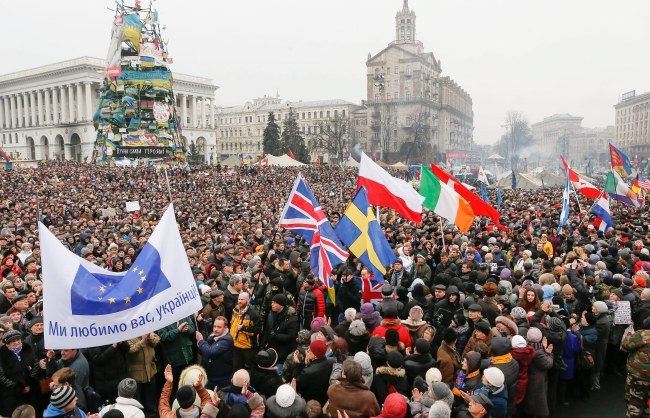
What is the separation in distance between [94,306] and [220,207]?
17120 millimetres

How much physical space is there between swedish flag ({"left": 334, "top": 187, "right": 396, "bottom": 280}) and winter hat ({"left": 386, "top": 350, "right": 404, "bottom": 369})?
2619 millimetres

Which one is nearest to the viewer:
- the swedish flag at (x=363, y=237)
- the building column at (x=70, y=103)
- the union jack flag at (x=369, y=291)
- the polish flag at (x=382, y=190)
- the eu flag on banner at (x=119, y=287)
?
the eu flag on banner at (x=119, y=287)

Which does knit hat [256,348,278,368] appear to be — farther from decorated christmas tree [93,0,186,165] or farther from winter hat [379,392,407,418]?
decorated christmas tree [93,0,186,165]

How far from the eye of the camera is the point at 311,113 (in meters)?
108

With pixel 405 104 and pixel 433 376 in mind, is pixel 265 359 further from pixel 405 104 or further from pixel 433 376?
pixel 405 104

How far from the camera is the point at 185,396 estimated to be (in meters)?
3.97

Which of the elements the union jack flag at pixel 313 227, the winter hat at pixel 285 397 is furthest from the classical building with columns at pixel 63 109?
the winter hat at pixel 285 397

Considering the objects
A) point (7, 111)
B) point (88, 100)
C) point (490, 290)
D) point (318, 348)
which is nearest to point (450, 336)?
point (318, 348)

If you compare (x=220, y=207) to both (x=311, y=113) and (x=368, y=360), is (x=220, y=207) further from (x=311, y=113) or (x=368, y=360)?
(x=311, y=113)

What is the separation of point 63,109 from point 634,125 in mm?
116160

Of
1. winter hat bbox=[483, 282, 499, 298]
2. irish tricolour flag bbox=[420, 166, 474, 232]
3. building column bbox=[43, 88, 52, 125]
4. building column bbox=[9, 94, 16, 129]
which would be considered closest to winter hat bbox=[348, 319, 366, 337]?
winter hat bbox=[483, 282, 499, 298]

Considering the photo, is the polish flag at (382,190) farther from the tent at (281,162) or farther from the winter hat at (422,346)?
the tent at (281,162)

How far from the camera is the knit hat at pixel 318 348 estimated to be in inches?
191

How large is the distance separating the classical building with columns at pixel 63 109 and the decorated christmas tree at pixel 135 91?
32.7m
